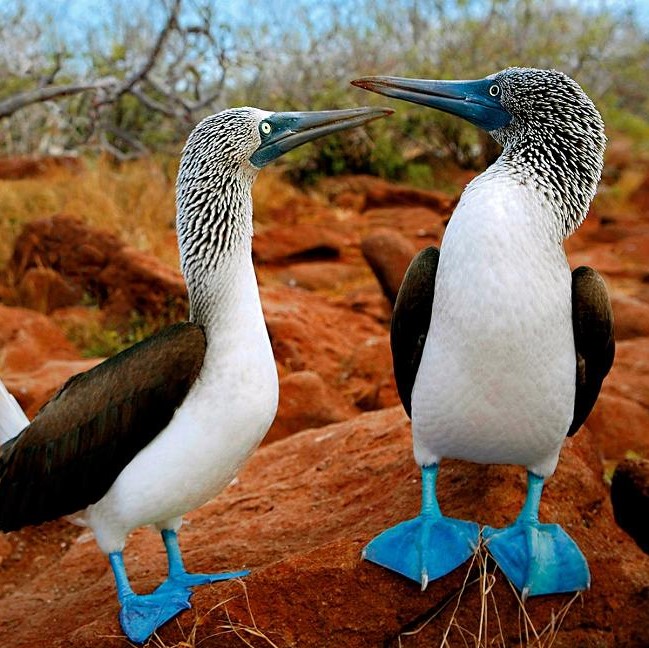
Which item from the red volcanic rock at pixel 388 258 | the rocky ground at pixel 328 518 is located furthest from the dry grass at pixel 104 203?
the red volcanic rock at pixel 388 258

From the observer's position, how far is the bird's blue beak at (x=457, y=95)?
2955 millimetres

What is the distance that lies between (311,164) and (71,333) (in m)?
7.99

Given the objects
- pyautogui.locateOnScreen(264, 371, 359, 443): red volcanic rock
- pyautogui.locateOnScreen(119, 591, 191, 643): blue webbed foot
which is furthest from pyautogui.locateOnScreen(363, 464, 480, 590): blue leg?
pyautogui.locateOnScreen(264, 371, 359, 443): red volcanic rock

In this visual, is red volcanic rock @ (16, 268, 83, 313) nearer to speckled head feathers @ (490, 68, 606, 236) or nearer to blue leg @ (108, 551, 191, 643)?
blue leg @ (108, 551, 191, 643)

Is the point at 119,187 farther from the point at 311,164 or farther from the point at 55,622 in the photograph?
the point at 55,622

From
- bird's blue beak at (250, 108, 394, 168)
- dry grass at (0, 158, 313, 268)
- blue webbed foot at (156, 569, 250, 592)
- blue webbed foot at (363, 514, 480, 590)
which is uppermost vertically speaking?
bird's blue beak at (250, 108, 394, 168)

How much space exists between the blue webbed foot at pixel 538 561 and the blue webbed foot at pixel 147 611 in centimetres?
105

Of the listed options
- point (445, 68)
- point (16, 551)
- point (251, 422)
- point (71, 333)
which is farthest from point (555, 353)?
point (445, 68)

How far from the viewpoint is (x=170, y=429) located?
275 cm

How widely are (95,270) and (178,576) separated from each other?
5616mm

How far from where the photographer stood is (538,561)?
277 centimetres

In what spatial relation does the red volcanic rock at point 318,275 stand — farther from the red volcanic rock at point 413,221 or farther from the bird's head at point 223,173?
the bird's head at point 223,173

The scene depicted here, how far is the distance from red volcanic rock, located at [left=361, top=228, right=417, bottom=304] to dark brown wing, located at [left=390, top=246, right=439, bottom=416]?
502 cm

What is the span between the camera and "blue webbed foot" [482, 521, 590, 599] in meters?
2.78
